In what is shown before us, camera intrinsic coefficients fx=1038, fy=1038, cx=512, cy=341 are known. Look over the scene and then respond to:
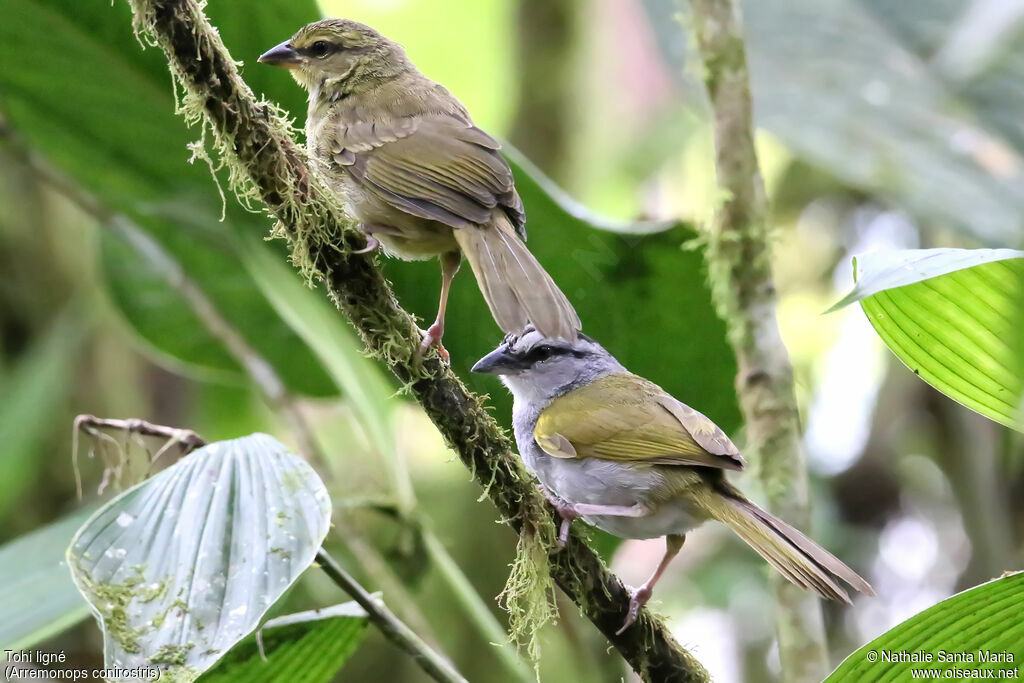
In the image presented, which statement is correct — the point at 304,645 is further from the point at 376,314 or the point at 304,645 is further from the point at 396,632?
the point at 376,314

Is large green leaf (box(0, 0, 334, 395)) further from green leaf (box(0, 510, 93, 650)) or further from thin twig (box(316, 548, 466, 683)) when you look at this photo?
thin twig (box(316, 548, 466, 683))

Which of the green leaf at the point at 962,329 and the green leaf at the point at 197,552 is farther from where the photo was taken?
the green leaf at the point at 197,552

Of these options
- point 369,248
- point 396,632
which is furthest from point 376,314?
point 396,632

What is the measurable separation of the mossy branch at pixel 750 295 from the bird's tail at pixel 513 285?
3.06 feet

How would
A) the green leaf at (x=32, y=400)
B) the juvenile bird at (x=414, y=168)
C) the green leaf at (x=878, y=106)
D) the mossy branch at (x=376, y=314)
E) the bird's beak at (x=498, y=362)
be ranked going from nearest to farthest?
1. the mossy branch at (x=376, y=314)
2. the juvenile bird at (x=414, y=168)
3. the bird's beak at (x=498, y=362)
4. the green leaf at (x=878, y=106)
5. the green leaf at (x=32, y=400)

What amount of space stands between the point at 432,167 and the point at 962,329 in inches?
48.0

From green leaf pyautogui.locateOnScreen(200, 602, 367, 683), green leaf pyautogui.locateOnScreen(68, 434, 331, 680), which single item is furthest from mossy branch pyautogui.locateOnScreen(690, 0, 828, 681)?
green leaf pyautogui.locateOnScreen(68, 434, 331, 680)

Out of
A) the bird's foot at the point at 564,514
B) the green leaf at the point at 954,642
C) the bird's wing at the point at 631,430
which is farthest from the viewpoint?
the bird's wing at the point at 631,430

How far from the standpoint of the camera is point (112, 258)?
3688 millimetres

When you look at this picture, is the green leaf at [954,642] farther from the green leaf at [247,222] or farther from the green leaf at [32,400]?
the green leaf at [32,400]

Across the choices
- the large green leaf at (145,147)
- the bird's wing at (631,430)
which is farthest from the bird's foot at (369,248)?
the large green leaf at (145,147)

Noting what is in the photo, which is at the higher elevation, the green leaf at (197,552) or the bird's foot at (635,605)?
the green leaf at (197,552)

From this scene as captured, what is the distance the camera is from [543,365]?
267cm

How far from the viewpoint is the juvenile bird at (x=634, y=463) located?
2.10 m
